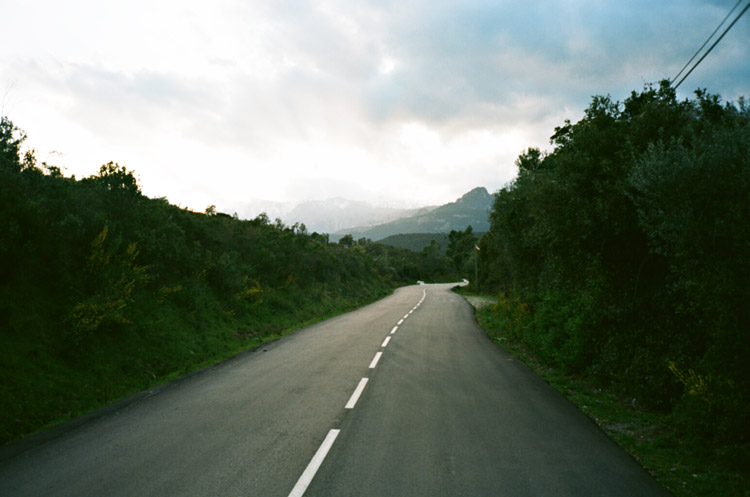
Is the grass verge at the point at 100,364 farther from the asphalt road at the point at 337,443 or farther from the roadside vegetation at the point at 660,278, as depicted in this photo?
the roadside vegetation at the point at 660,278

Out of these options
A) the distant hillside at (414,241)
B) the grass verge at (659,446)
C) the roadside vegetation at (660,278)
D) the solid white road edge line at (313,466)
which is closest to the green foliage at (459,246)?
the distant hillside at (414,241)

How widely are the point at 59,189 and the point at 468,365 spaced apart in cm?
1153

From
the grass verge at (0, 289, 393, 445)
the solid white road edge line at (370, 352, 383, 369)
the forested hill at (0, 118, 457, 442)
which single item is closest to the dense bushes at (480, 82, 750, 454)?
the solid white road edge line at (370, 352, 383, 369)

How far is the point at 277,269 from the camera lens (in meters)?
24.9

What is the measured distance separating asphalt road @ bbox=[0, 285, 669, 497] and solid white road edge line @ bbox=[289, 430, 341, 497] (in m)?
0.02

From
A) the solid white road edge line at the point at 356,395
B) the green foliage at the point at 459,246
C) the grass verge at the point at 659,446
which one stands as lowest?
the grass verge at the point at 659,446

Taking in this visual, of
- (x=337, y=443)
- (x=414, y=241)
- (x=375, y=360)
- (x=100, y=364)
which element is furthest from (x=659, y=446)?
(x=414, y=241)

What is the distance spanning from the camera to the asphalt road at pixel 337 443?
4250mm

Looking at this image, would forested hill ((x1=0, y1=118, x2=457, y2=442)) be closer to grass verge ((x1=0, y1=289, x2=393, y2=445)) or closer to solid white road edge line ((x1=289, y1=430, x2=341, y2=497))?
grass verge ((x1=0, y1=289, x2=393, y2=445))

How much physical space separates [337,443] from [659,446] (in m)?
4.41

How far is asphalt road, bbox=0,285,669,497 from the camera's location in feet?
13.9

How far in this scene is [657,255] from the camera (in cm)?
801

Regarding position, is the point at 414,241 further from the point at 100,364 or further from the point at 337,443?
the point at 337,443

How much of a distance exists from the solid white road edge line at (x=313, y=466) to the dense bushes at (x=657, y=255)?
4.91 m
